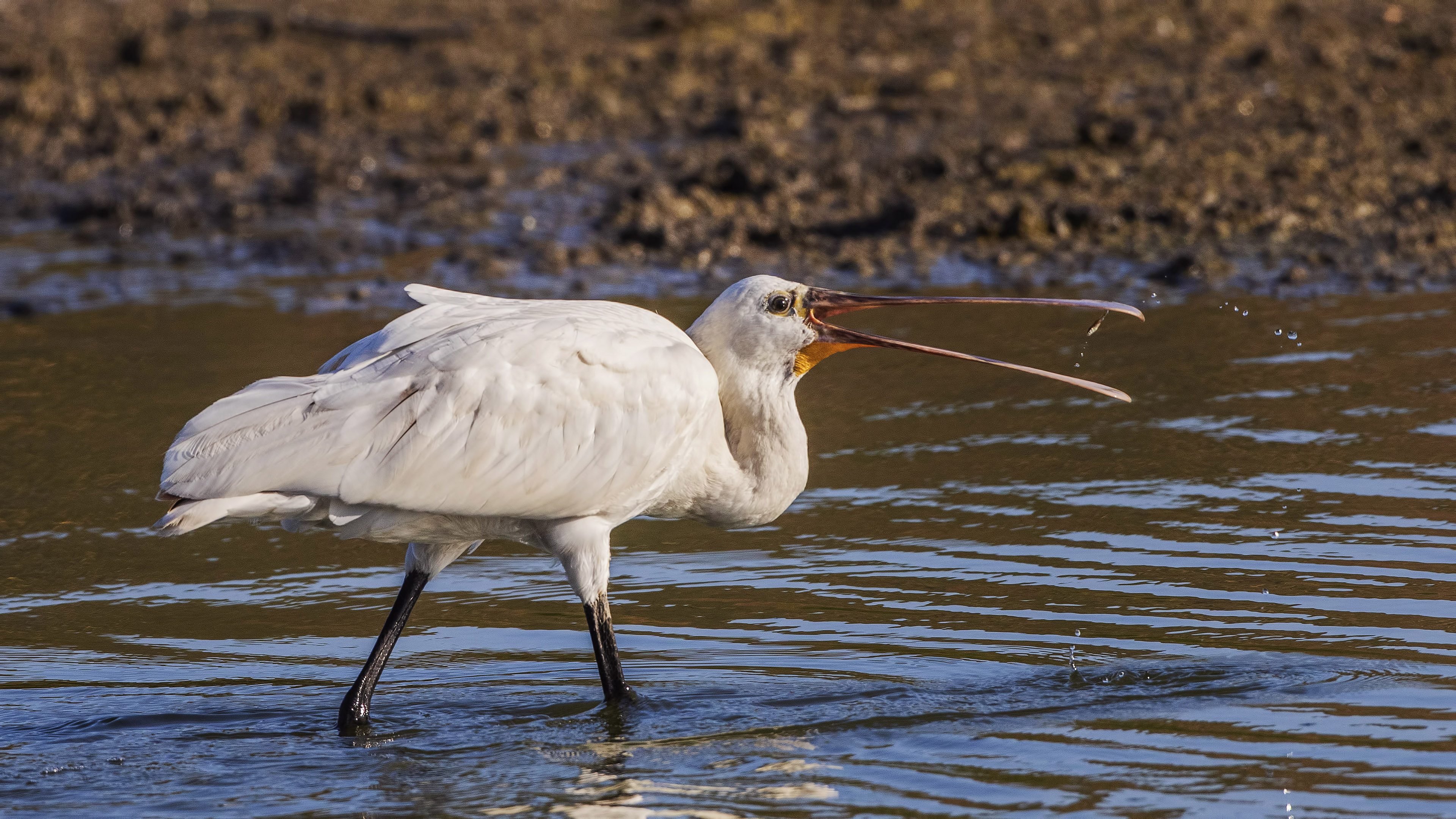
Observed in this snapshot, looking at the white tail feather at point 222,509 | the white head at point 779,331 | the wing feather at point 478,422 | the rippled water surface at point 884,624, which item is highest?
the white head at point 779,331

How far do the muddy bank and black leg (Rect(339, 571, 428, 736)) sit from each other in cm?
530

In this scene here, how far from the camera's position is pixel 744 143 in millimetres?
13227

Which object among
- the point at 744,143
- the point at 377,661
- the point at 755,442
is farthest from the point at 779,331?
the point at 744,143

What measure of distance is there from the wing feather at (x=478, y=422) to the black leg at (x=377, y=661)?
1.66ft

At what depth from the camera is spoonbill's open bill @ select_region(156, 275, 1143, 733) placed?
5.31m

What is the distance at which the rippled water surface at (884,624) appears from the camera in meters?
5.16

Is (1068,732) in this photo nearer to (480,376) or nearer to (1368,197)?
(480,376)

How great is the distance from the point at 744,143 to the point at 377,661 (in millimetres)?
7947

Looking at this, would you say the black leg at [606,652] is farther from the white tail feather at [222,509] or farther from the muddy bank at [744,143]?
the muddy bank at [744,143]

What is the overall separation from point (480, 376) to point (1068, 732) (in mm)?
1908

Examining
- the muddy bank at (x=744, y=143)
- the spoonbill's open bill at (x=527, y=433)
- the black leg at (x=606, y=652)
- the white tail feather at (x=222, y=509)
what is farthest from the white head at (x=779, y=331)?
the muddy bank at (x=744, y=143)

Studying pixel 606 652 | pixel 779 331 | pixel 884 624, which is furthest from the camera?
pixel 884 624

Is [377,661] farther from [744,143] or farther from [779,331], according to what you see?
[744,143]

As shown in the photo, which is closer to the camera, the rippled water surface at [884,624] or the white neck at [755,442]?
the rippled water surface at [884,624]
